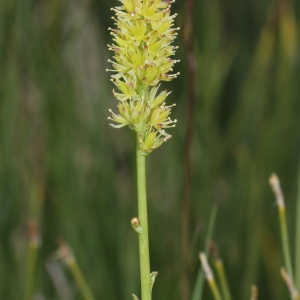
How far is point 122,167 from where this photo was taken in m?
3.26

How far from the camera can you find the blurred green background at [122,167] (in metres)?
2.59

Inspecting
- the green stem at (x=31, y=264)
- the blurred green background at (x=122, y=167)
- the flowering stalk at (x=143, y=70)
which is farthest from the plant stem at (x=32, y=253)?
the flowering stalk at (x=143, y=70)

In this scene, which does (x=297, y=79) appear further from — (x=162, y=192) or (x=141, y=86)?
(x=141, y=86)

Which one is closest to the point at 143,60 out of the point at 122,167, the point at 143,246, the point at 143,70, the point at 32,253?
the point at 143,70

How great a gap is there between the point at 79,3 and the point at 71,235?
1.21 metres

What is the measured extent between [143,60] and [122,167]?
2233mm

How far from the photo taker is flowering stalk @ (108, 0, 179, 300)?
1.03 meters

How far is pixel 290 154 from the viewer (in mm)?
2916

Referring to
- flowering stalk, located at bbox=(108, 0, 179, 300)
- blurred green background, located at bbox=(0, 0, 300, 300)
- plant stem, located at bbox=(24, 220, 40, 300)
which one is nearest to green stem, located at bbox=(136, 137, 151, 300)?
flowering stalk, located at bbox=(108, 0, 179, 300)

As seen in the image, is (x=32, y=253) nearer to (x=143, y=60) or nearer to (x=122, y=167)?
(x=143, y=60)

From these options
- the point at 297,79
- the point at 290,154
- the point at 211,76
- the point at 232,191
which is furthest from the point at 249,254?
the point at 297,79

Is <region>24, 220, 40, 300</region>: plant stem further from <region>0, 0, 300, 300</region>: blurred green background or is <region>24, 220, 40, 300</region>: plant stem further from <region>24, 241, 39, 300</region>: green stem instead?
<region>0, 0, 300, 300</region>: blurred green background

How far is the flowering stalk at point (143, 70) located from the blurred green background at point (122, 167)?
4.41 ft

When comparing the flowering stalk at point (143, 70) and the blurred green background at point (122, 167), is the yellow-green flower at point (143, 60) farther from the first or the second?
the blurred green background at point (122, 167)
